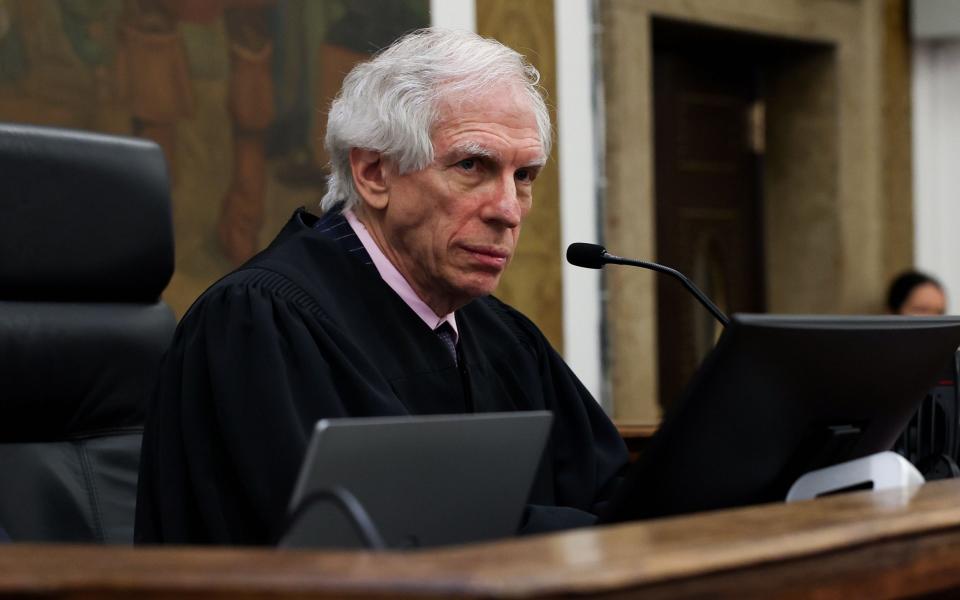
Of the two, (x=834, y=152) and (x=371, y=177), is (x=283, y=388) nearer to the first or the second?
(x=371, y=177)

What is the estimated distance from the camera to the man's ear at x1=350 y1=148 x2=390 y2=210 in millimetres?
2314

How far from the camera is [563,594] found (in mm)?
874

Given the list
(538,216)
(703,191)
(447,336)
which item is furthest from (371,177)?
(703,191)

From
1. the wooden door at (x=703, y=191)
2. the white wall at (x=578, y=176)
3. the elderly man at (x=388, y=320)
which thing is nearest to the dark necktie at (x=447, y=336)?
the elderly man at (x=388, y=320)

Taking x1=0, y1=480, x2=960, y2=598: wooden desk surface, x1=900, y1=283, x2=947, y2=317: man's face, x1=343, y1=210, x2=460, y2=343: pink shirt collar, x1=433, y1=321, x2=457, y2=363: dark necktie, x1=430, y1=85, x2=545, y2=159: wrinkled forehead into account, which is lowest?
x1=900, y1=283, x2=947, y2=317: man's face

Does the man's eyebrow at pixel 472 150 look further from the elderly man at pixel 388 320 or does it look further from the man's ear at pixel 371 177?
the man's ear at pixel 371 177

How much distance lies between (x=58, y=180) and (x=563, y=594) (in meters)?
1.65

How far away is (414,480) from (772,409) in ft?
1.40

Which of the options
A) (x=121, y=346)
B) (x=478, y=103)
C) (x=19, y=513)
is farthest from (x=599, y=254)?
(x=19, y=513)

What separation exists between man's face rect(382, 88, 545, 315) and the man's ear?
0.01 metres

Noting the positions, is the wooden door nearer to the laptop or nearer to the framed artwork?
the framed artwork

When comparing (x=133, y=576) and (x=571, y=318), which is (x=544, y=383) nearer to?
(x=133, y=576)

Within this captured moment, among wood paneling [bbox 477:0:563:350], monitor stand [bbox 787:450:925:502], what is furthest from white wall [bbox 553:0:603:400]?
monitor stand [bbox 787:450:925:502]

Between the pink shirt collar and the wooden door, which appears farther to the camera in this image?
the wooden door
